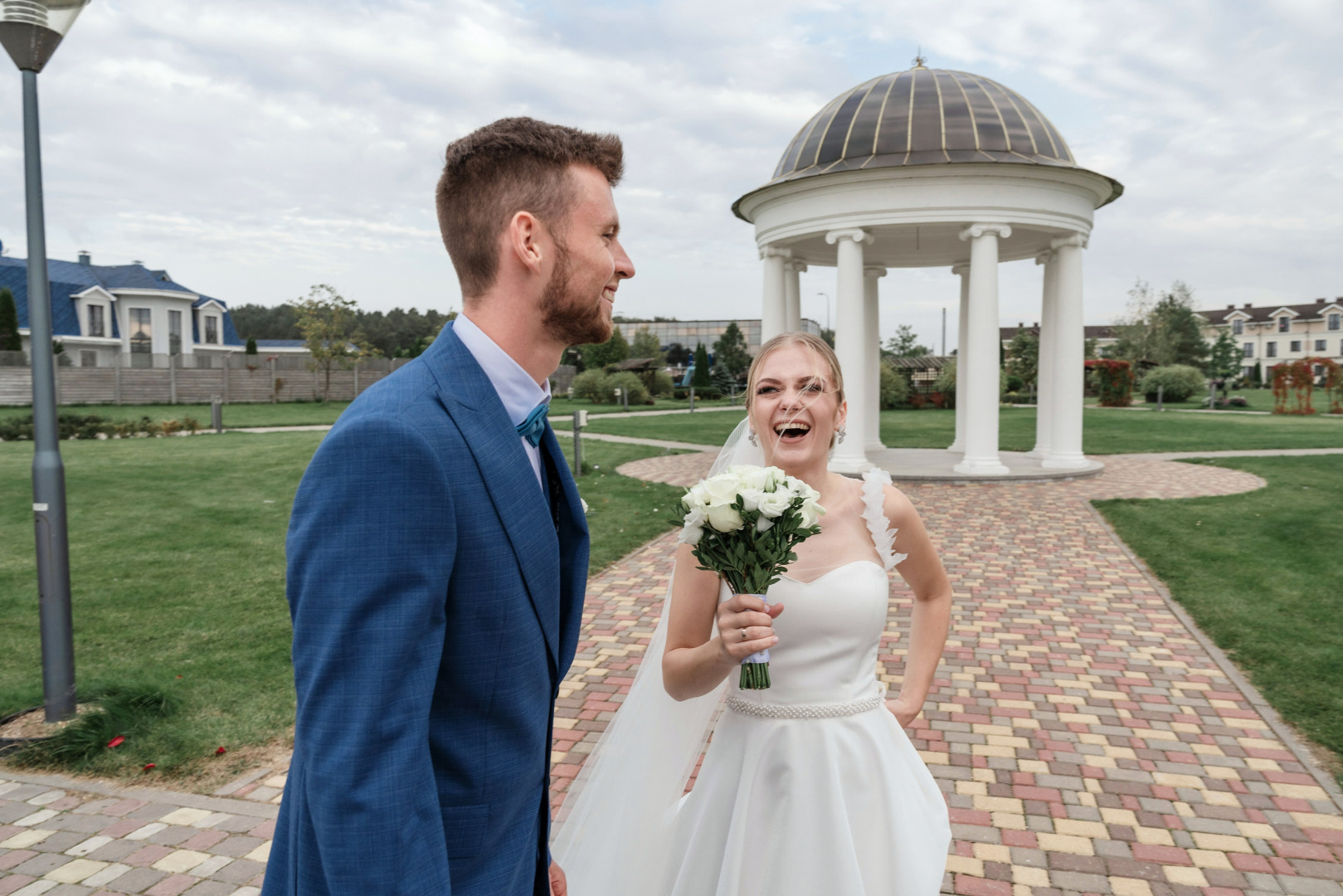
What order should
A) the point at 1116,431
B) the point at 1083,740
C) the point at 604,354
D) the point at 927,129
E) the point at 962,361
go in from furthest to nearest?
the point at 604,354, the point at 1116,431, the point at 962,361, the point at 927,129, the point at 1083,740

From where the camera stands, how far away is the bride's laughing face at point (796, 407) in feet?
9.21

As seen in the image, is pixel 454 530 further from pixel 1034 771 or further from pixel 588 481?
pixel 588 481

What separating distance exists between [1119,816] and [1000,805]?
60cm

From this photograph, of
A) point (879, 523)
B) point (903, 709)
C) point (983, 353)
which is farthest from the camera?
point (983, 353)

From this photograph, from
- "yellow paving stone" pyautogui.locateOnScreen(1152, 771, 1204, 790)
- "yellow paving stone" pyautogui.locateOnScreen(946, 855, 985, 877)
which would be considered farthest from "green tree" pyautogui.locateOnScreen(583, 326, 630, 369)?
"yellow paving stone" pyautogui.locateOnScreen(946, 855, 985, 877)

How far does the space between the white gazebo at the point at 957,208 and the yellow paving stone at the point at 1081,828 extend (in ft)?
44.0

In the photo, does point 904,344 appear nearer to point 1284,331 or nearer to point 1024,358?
point 1024,358

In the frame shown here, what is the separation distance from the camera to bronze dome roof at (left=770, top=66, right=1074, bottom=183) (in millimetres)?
17203

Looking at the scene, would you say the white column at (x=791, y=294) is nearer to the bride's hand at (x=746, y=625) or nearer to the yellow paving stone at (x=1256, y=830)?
the yellow paving stone at (x=1256, y=830)

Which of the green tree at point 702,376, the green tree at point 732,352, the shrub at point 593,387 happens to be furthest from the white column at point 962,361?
the green tree at point 732,352

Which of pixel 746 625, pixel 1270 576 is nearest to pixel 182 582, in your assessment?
pixel 746 625

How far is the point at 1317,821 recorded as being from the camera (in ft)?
14.6

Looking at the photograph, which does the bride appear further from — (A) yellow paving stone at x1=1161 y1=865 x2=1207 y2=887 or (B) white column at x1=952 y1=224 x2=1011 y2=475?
(B) white column at x1=952 y1=224 x2=1011 y2=475

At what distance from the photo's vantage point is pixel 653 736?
10.7 feet
